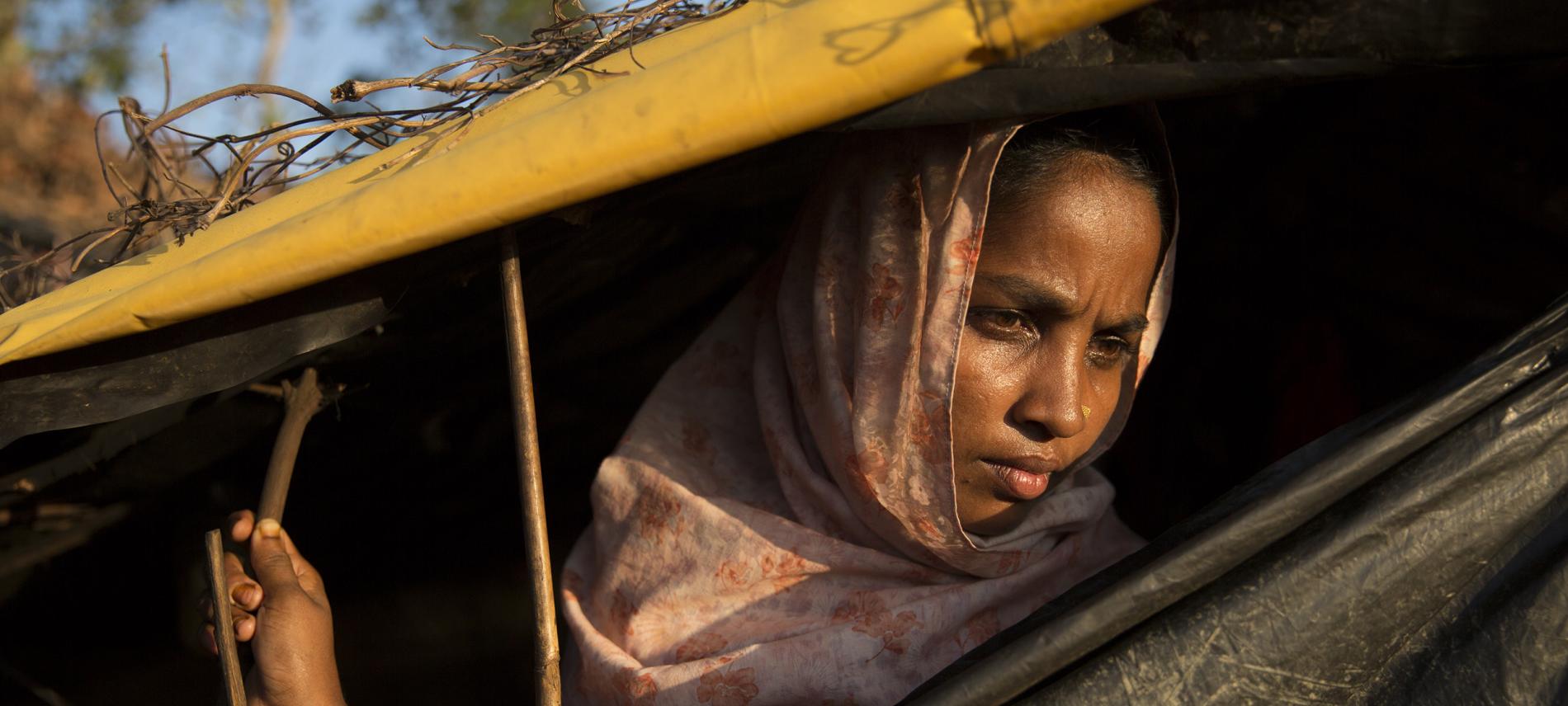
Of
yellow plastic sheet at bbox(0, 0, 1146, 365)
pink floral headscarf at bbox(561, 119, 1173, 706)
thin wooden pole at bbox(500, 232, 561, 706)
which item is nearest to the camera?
yellow plastic sheet at bbox(0, 0, 1146, 365)

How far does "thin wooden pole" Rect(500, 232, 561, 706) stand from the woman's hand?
45 centimetres

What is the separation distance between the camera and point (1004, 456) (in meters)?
1.67

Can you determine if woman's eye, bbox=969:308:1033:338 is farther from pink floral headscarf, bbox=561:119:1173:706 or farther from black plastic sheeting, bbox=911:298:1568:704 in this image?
black plastic sheeting, bbox=911:298:1568:704

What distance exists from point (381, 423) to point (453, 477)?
0.99 feet

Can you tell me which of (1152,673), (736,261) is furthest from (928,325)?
(736,261)

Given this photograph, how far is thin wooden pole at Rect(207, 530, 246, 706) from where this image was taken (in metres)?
1.54

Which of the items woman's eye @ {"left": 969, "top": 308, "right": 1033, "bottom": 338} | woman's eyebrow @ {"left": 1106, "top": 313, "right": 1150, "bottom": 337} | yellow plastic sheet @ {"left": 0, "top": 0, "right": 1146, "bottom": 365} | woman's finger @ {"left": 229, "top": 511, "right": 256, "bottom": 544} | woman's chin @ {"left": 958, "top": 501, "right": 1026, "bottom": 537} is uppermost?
yellow plastic sheet @ {"left": 0, "top": 0, "right": 1146, "bottom": 365}

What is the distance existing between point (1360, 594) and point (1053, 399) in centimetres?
55

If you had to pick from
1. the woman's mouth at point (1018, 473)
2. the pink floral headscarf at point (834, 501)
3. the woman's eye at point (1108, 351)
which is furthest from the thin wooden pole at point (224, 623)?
the woman's eye at point (1108, 351)

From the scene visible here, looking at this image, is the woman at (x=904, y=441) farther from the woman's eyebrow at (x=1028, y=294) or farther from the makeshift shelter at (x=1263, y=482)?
the makeshift shelter at (x=1263, y=482)

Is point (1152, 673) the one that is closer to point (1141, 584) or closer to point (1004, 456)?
point (1141, 584)

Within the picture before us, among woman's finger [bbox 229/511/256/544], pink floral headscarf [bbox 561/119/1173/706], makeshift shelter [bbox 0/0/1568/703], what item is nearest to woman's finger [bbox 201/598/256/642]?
woman's finger [bbox 229/511/256/544]

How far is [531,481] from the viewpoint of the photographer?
152 centimetres

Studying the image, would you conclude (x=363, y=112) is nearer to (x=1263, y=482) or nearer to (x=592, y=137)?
(x=592, y=137)
